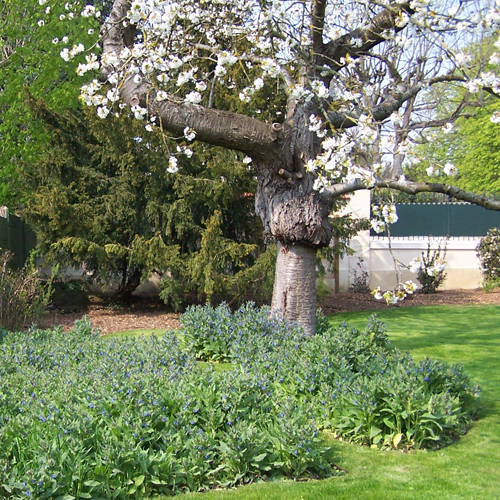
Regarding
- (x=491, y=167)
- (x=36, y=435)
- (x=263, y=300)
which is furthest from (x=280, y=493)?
(x=491, y=167)

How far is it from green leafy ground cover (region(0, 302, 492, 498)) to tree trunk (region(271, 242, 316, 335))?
1.02m

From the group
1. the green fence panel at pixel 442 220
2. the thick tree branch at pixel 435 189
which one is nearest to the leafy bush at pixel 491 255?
the green fence panel at pixel 442 220

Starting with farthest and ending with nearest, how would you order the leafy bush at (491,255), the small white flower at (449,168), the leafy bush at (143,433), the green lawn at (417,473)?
the leafy bush at (491,255) < the small white flower at (449,168) < the green lawn at (417,473) < the leafy bush at (143,433)

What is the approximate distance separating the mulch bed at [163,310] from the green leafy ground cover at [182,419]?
444 centimetres

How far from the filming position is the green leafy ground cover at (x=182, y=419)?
12.1 ft

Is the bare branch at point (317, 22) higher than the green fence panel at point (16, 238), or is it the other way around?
the bare branch at point (317, 22)

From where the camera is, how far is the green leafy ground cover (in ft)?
12.1

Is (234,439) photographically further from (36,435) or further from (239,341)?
(239,341)

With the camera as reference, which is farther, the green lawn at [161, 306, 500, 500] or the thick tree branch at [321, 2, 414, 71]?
the thick tree branch at [321, 2, 414, 71]

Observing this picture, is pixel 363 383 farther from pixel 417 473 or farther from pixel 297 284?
pixel 297 284

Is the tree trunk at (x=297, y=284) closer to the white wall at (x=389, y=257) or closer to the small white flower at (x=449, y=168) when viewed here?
the small white flower at (x=449, y=168)

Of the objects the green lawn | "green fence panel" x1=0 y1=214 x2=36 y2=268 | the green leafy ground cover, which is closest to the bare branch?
the green leafy ground cover

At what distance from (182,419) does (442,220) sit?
45.0 feet

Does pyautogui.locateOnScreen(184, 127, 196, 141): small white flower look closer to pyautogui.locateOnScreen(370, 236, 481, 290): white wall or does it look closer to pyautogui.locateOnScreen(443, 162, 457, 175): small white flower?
pyautogui.locateOnScreen(443, 162, 457, 175): small white flower
